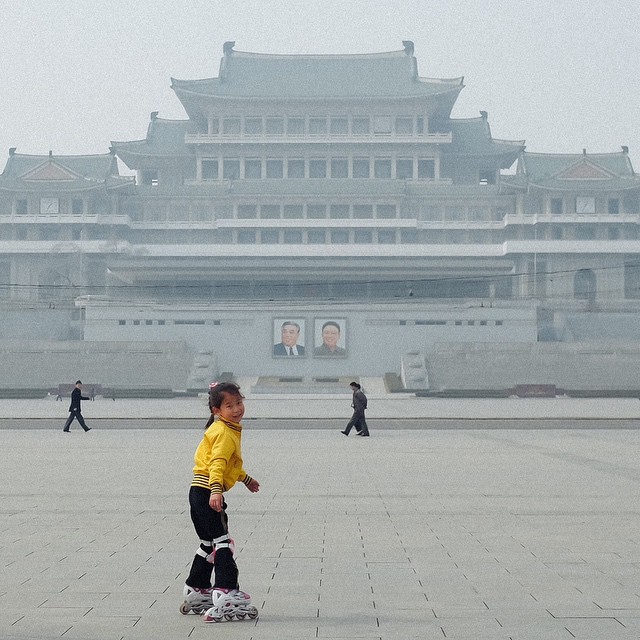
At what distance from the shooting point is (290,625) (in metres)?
5.50

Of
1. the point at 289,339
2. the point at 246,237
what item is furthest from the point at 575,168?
the point at 289,339

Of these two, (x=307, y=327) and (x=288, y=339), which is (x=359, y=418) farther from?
(x=307, y=327)

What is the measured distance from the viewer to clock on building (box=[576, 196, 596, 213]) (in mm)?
63281

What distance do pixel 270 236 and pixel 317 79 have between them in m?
12.1

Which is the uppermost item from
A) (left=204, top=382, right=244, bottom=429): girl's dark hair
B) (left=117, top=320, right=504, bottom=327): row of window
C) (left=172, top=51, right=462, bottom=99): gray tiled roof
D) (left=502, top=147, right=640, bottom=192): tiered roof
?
(left=172, top=51, right=462, bottom=99): gray tiled roof

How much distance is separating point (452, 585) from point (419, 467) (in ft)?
26.5

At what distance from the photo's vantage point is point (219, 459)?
5922mm

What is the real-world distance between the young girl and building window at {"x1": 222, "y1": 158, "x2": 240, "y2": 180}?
2430 inches

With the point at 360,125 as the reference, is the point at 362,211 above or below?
below

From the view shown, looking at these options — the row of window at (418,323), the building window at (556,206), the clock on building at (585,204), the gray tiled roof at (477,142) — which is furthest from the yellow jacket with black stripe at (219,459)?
the gray tiled roof at (477,142)

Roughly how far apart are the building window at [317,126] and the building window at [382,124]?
3353 mm

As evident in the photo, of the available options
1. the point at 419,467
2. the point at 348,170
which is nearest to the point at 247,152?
the point at 348,170

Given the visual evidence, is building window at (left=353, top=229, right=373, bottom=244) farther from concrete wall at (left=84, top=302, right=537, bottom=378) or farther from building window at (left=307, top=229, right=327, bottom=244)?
concrete wall at (left=84, top=302, right=537, bottom=378)

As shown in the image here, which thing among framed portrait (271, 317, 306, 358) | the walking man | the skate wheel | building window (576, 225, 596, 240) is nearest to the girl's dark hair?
the skate wheel
